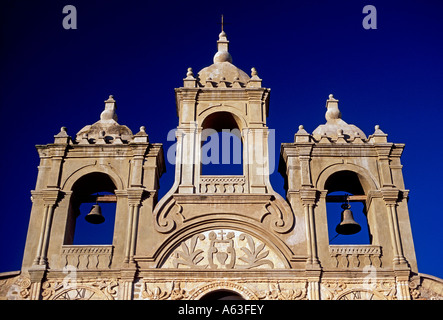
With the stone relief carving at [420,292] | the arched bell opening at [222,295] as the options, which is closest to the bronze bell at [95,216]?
the arched bell opening at [222,295]

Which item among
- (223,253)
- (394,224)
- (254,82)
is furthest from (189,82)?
(394,224)

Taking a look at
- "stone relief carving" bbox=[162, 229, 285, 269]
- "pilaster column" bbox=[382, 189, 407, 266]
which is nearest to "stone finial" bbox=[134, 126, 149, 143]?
"stone relief carving" bbox=[162, 229, 285, 269]

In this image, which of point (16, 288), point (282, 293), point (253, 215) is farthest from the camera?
point (253, 215)

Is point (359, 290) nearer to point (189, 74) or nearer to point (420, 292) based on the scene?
point (420, 292)

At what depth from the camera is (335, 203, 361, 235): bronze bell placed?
23.2m

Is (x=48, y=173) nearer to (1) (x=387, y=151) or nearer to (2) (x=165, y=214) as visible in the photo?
(2) (x=165, y=214)

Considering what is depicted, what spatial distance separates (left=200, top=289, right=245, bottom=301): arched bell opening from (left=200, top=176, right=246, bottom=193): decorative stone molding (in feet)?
10.1

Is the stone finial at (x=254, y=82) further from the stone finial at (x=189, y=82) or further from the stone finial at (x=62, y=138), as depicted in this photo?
the stone finial at (x=62, y=138)

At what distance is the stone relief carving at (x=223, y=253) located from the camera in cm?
2181

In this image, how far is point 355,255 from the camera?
22.0 meters

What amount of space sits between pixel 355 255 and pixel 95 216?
292 inches

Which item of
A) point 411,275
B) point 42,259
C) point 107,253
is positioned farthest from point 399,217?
point 42,259

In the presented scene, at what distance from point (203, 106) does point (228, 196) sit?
3351 millimetres

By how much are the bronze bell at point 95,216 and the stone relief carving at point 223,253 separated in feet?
8.80
